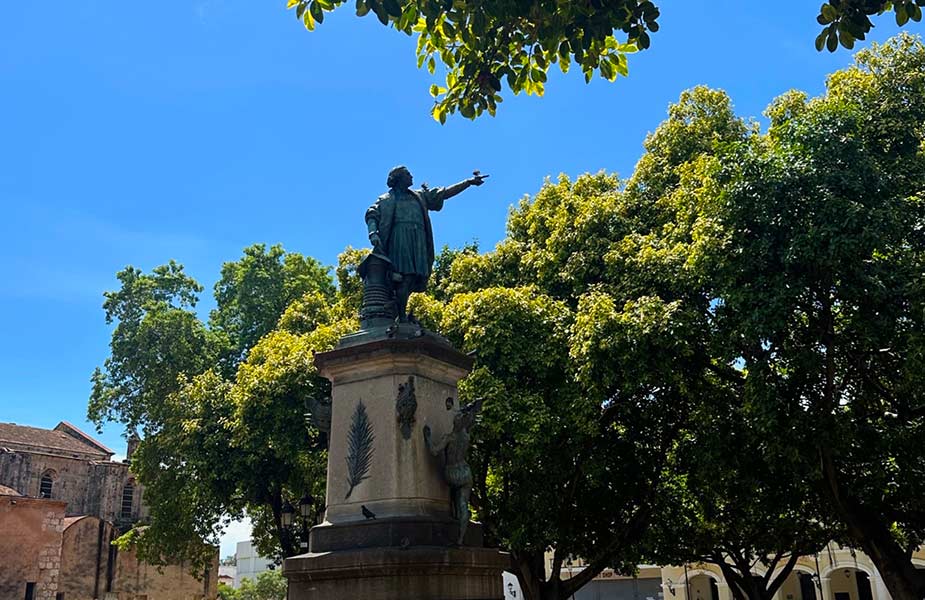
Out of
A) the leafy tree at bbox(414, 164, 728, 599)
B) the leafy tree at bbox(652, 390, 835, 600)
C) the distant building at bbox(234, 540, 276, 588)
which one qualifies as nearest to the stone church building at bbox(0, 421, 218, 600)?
the leafy tree at bbox(414, 164, 728, 599)

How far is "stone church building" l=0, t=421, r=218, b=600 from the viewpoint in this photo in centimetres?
2997

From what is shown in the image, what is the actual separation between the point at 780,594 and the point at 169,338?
111 ft

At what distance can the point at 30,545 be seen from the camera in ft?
99.0

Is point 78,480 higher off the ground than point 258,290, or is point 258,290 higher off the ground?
point 258,290

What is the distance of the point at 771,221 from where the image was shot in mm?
13266

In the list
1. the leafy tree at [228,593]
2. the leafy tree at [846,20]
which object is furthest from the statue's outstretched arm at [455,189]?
the leafy tree at [228,593]

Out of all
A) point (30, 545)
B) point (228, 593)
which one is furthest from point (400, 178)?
point (228, 593)

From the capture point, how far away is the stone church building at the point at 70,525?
30.0 metres

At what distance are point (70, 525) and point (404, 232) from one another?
32.0 m

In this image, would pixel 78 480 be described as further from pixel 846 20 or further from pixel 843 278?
pixel 846 20

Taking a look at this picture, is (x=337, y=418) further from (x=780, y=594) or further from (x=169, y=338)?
(x=780, y=594)

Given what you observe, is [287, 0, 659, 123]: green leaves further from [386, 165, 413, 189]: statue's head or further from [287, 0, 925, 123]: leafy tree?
[386, 165, 413, 189]: statue's head

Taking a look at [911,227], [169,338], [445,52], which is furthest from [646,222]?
[169,338]

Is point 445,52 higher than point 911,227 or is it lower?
lower
